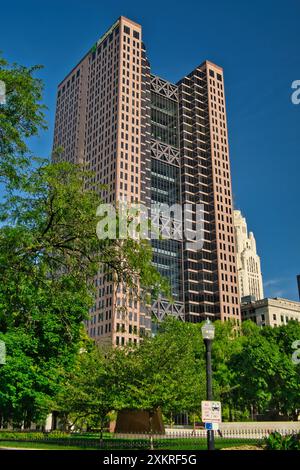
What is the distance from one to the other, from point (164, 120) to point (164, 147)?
11.3m

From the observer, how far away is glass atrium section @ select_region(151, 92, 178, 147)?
160125 mm

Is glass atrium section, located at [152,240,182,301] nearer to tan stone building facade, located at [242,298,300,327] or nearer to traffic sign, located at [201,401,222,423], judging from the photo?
tan stone building facade, located at [242,298,300,327]

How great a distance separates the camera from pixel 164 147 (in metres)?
158

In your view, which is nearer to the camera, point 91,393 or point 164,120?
point 91,393

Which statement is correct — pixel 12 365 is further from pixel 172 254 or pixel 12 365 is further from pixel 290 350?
pixel 172 254

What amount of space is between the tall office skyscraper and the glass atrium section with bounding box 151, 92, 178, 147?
0.33 meters

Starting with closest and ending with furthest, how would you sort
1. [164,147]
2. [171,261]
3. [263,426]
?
[263,426], [171,261], [164,147]

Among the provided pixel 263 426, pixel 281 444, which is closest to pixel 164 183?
pixel 263 426

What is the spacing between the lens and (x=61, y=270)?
55.5ft

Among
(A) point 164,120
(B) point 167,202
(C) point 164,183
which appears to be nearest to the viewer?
(B) point 167,202

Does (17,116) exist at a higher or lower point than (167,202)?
lower

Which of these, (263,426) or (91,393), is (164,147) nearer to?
(263,426)

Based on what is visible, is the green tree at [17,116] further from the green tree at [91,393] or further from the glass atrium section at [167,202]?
the glass atrium section at [167,202]

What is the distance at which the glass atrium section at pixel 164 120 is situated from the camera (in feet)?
525
